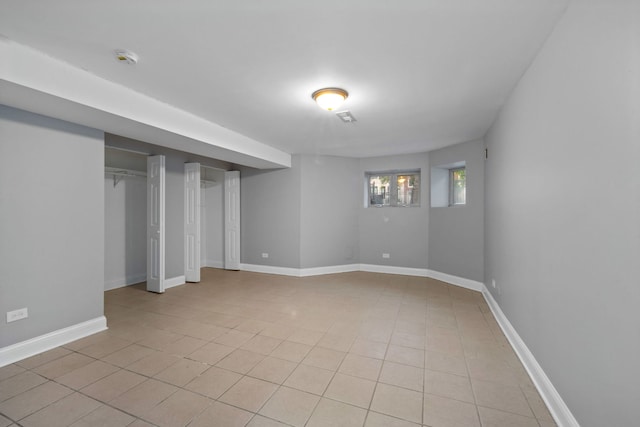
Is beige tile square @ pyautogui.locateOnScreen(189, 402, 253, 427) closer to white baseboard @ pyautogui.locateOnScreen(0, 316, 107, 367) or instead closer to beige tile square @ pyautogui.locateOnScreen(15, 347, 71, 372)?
beige tile square @ pyautogui.locateOnScreen(15, 347, 71, 372)

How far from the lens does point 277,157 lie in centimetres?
555

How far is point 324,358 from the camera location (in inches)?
104

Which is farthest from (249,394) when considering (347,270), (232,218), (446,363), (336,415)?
(232,218)

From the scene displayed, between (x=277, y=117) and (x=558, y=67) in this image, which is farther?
(x=277, y=117)

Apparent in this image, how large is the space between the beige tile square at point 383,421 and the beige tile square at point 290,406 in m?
0.39

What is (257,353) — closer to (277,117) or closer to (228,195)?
(277,117)

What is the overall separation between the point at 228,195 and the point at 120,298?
292 cm

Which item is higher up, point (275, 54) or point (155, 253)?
point (275, 54)

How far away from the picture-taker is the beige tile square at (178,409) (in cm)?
182

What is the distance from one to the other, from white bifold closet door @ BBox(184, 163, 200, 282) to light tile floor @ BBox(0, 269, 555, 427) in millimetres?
1399

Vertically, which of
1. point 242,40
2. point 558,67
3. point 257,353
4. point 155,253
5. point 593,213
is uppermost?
point 242,40

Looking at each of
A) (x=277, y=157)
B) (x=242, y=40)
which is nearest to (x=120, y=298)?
(x=277, y=157)

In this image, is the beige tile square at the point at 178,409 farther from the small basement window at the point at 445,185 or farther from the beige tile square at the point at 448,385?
the small basement window at the point at 445,185

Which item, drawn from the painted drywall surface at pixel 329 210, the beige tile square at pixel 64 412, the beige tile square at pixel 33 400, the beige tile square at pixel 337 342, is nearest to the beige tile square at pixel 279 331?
the beige tile square at pixel 337 342
